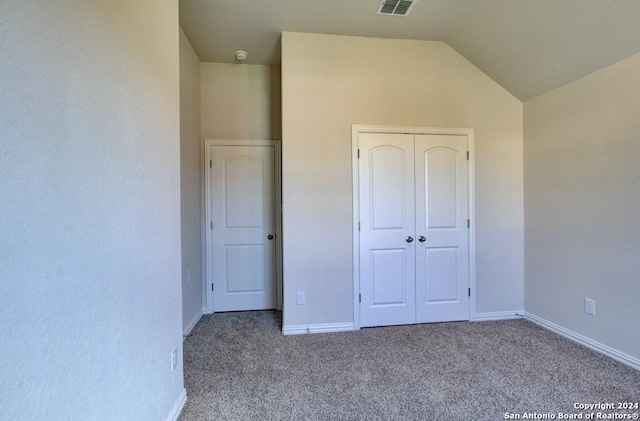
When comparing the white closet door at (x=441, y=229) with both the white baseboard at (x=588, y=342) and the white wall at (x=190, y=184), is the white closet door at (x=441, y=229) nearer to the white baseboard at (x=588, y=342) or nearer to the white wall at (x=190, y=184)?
the white baseboard at (x=588, y=342)

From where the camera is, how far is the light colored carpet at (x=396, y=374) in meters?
1.67

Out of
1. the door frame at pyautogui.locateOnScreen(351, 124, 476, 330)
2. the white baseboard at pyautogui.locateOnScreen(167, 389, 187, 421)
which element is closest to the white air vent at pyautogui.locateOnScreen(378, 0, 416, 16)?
the door frame at pyautogui.locateOnScreen(351, 124, 476, 330)

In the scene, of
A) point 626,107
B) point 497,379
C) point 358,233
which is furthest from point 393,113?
→ point 497,379

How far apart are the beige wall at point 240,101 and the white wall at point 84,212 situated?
1.66 metres

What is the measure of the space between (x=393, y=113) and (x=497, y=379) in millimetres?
2375

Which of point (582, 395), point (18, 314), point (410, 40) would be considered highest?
point (410, 40)

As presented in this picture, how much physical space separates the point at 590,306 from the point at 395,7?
9.95 feet

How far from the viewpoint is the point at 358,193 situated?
274 cm

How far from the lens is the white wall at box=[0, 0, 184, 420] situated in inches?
26.9

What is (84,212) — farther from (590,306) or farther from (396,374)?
(590,306)

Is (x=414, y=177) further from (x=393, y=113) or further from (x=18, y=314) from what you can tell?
(x=18, y=314)

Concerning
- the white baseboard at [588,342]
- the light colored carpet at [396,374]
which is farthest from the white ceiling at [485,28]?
the light colored carpet at [396,374]

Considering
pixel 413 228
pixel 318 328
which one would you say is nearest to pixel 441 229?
pixel 413 228

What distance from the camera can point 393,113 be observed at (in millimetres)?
2789
